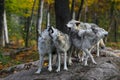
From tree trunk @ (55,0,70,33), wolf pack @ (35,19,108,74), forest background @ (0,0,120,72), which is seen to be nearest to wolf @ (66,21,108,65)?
wolf pack @ (35,19,108,74)

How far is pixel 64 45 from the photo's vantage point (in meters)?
10.1

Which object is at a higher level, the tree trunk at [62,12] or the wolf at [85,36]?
the tree trunk at [62,12]

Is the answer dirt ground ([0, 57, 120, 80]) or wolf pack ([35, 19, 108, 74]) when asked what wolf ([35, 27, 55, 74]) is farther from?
dirt ground ([0, 57, 120, 80])

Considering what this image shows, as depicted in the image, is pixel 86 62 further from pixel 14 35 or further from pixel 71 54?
pixel 14 35

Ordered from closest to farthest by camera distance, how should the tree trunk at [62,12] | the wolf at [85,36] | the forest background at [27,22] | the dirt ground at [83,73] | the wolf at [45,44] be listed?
the dirt ground at [83,73] → the wolf at [45,44] → the wolf at [85,36] → the tree trunk at [62,12] → the forest background at [27,22]

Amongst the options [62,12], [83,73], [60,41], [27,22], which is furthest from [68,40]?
[27,22]

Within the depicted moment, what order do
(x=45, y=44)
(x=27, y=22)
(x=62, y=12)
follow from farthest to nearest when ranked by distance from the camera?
1. (x=27, y=22)
2. (x=62, y=12)
3. (x=45, y=44)

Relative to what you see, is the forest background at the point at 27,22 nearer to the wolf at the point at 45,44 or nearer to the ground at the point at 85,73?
the ground at the point at 85,73

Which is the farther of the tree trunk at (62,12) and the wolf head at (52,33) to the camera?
the tree trunk at (62,12)

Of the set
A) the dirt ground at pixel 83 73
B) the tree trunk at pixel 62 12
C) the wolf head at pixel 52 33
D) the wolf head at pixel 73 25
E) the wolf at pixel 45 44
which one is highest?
the tree trunk at pixel 62 12

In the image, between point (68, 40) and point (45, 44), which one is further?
point (68, 40)

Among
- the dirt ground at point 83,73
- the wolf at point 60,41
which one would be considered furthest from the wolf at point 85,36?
the dirt ground at point 83,73

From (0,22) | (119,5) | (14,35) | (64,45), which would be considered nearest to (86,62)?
(64,45)

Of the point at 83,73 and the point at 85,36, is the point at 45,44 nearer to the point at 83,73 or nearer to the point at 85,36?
the point at 85,36
